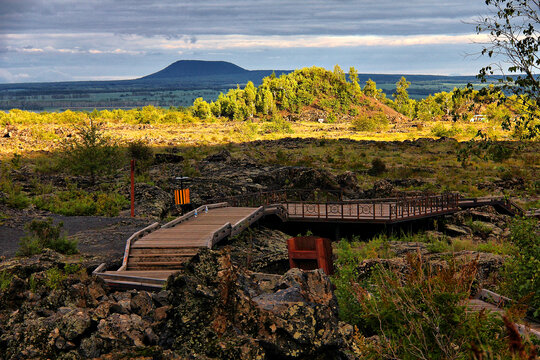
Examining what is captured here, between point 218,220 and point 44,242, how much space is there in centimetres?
730

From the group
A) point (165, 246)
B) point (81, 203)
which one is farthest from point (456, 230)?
point (81, 203)

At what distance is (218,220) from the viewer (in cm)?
2256

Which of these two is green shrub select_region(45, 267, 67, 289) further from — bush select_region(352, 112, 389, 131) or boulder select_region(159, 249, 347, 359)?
bush select_region(352, 112, 389, 131)

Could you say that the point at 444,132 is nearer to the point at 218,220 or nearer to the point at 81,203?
the point at 218,220

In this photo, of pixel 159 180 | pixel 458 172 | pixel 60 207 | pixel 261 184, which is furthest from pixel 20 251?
pixel 458 172

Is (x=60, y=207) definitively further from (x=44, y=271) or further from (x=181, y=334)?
(x=181, y=334)

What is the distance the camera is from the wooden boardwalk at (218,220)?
16578 mm

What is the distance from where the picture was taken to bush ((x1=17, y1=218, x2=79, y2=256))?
1718 centimetres

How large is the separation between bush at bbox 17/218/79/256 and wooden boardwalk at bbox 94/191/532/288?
2.16 metres

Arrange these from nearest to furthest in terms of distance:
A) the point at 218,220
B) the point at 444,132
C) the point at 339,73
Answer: the point at 218,220, the point at 444,132, the point at 339,73

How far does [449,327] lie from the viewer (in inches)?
292

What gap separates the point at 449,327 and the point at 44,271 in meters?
11.6

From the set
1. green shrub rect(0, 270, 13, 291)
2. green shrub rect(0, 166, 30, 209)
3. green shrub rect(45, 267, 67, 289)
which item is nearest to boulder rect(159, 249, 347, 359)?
green shrub rect(45, 267, 67, 289)

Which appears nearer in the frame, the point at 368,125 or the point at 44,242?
the point at 44,242
